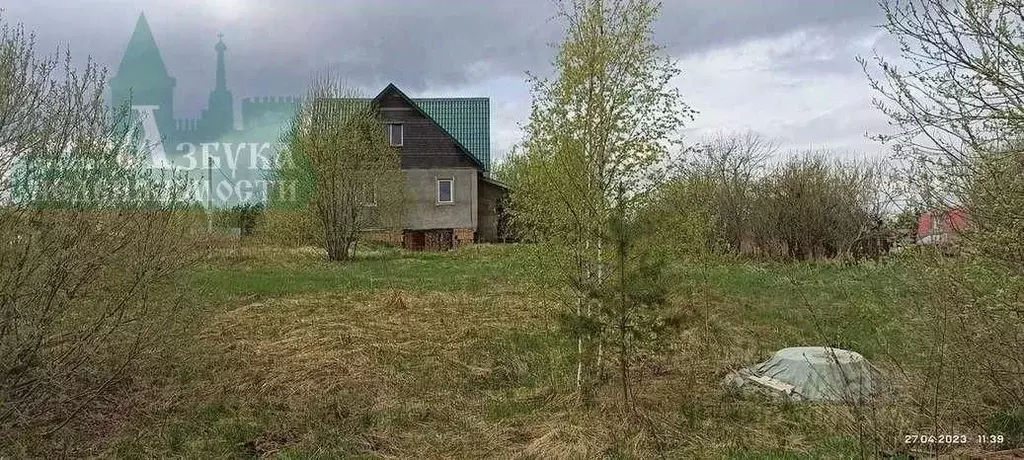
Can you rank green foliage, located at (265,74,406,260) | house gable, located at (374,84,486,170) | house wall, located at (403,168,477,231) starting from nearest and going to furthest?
1. green foliage, located at (265,74,406,260)
2. house gable, located at (374,84,486,170)
3. house wall, located at (403,168,477,231)

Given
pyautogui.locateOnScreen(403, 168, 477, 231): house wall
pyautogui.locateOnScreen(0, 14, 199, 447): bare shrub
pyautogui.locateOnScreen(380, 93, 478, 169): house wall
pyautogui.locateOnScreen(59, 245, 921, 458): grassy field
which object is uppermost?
pyautogui.locateOnScreen(380, 93, 478, 169): house wall

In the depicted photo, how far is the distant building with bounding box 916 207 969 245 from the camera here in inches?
205

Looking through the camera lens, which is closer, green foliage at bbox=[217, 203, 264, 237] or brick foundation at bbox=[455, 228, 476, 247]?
green foliage at bbox=[217, 203, 264, 237]

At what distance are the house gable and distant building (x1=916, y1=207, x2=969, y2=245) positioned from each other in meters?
27.1

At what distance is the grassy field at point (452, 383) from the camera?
216 inches

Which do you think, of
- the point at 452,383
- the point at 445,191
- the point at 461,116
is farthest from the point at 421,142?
the point at 452,383

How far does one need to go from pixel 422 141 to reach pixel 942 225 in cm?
2791

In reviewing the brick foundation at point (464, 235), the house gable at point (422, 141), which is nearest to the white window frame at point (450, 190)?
the house gable at point (422, 141)

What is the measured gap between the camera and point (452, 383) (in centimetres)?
750

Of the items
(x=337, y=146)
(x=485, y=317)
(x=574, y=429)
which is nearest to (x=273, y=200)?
(x=337, y=146)

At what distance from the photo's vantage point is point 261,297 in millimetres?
13539

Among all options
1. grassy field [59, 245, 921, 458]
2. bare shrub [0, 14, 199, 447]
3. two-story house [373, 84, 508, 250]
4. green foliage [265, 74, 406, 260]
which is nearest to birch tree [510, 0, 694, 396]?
grassy field [59, 245, 921, 458]

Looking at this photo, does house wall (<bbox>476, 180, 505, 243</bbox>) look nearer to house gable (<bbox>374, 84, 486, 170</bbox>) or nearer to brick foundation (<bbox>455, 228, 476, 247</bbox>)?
brick foundation (<bbox>455, 228, 476, 247</bbox>)

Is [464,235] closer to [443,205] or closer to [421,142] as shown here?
[443,205]
